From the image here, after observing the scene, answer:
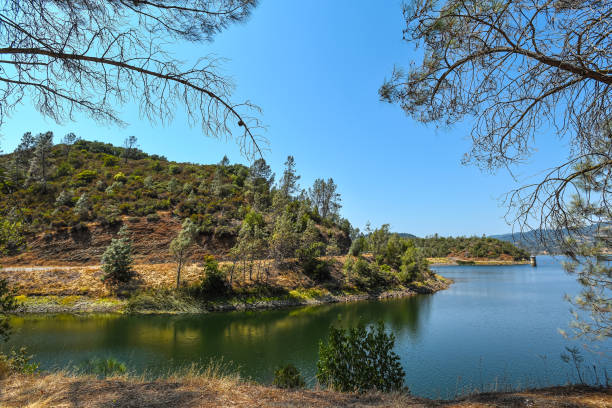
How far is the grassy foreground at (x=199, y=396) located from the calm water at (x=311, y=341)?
120 inches

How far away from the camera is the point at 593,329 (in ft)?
18.9

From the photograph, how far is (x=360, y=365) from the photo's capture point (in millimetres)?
6125

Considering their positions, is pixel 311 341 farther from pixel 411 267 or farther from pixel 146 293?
pixel 411 267

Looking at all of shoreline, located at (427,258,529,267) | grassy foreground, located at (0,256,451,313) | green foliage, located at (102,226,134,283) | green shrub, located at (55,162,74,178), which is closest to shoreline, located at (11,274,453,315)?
grassy foreground, located at (0,256,451,313)

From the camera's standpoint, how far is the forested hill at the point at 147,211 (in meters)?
29.6

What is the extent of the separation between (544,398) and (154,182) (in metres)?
51.8

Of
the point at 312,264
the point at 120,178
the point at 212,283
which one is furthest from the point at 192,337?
the point at 120,178

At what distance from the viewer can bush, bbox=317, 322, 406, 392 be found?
5992 mm

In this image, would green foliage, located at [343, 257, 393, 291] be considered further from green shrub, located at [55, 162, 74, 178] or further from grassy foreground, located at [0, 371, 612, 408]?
green shrub, located at [55, 162, 74, 178]

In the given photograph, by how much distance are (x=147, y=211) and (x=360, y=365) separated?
A: 36504mm

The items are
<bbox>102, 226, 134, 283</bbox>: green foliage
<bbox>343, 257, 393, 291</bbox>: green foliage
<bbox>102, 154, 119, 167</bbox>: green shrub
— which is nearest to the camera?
<bbox>102, 226, 134, 283</bbox>: green foliage

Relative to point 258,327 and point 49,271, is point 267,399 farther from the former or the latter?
point 49,271

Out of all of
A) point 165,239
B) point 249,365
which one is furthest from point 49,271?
point 249,365

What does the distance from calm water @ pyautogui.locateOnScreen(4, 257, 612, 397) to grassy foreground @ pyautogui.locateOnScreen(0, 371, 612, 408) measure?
120 inches
